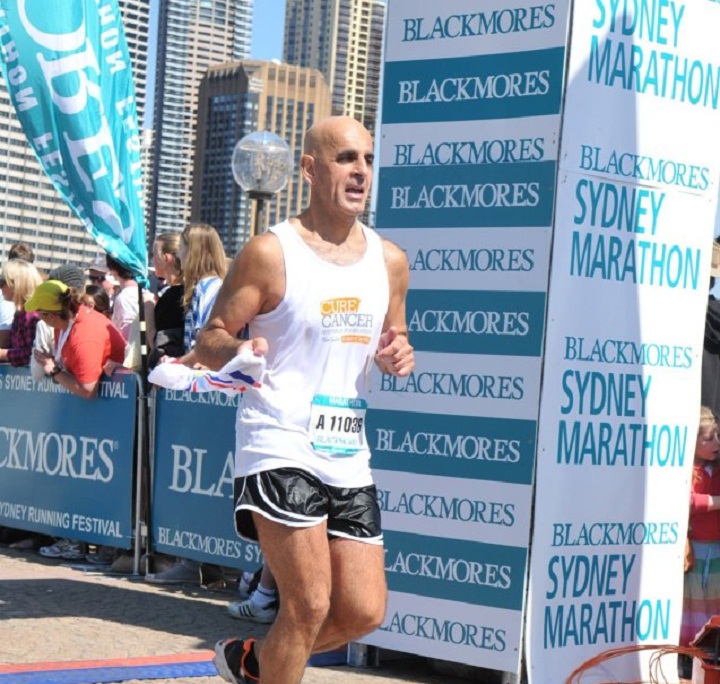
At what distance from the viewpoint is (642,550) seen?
659cm

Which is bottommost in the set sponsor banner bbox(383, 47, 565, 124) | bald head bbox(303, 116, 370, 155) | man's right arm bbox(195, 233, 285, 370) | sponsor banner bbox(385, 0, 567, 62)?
man's right arm bbox(195, 233, 285, 370)

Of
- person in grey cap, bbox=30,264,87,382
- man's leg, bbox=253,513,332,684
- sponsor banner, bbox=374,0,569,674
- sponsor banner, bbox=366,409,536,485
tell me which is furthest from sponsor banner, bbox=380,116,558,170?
person in grey cap, bbox=30,264,87,382

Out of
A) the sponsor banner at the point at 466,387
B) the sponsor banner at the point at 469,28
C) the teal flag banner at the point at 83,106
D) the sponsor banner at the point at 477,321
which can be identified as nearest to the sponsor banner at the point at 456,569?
the sponsor banner at the point at 466,387

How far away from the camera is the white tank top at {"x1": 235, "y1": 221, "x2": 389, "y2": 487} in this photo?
4.93m

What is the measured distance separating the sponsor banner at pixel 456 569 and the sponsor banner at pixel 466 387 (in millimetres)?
566

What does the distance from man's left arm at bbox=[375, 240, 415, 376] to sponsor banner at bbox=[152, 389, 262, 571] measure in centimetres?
317

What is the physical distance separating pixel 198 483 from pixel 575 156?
3.53m

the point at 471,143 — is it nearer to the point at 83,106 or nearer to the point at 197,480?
the point at 83,106

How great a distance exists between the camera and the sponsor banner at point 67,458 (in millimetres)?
9367

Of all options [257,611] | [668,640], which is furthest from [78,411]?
[668,640]

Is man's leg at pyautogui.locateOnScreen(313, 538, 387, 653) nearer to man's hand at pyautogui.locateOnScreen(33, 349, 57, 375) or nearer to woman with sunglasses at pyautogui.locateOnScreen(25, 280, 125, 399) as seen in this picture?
woman with sunglasses at pyautogui.locateOnScreen(25, 280, 125, 399)

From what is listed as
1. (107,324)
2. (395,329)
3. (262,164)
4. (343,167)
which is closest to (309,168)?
(343,167)

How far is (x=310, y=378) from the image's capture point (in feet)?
16.3

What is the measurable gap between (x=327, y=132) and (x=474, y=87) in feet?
5.29
